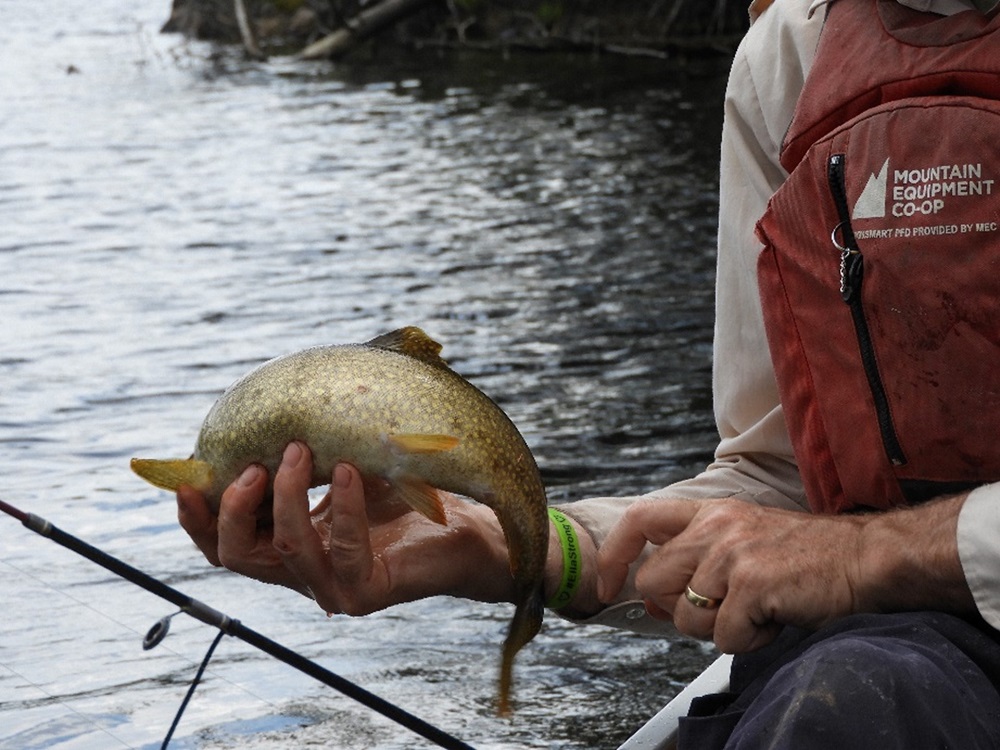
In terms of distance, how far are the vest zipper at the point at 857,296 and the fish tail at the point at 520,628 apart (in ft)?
1.90

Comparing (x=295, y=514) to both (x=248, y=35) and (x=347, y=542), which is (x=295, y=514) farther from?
(x=248, y=35)

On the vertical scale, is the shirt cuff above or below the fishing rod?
above

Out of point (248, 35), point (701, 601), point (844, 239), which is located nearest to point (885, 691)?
point (701, 601)

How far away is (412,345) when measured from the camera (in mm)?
2430

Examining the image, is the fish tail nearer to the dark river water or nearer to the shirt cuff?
the shirt cuff

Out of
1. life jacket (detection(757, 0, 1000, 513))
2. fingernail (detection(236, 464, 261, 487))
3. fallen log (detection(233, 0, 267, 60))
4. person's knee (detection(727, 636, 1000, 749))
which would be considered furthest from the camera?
fallen log (detection(233, 0, 267, 60))

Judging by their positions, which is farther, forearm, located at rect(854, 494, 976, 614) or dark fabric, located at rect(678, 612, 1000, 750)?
forearm, located at rect(854, 494, 976, 614)

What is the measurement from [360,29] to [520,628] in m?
21.5

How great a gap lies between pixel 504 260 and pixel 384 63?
41.5ft

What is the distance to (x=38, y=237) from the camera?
39.0ft

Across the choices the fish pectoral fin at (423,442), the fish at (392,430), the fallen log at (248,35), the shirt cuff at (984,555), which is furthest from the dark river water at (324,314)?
the fallen log at (248,35)

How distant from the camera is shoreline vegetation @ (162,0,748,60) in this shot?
22.2 metres

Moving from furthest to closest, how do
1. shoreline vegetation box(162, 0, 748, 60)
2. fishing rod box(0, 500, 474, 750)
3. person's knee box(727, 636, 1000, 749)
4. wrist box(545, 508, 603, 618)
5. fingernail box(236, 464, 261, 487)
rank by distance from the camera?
shoreline vegetation box(162, 0, 748, 60) < fishing rod box(0, 500, 474, 750) < wrist box(545, 508, 603, 618) < fingernail box(236, 464, 261, 487) < person's knee box(727, 636, 1000, 749)

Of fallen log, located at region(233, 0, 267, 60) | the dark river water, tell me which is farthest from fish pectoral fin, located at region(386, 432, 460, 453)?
fallen log, located at region(233, 0, 267, 60)
